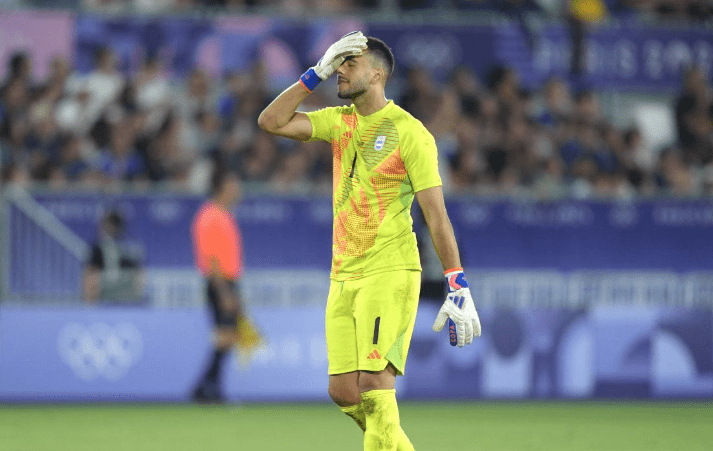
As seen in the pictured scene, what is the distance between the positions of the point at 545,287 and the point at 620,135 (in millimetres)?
3779

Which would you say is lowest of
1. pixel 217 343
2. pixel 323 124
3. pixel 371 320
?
pixel 217 343

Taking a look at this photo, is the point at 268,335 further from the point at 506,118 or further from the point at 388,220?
the point at 388,220

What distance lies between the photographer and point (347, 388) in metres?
6.47

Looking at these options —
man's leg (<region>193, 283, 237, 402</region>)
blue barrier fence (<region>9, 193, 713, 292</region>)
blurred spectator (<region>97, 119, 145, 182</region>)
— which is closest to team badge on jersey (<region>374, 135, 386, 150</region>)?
man's leg (<region>193, 283, 237, 402</region>)

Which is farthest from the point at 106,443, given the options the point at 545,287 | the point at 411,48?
the point at 411,48

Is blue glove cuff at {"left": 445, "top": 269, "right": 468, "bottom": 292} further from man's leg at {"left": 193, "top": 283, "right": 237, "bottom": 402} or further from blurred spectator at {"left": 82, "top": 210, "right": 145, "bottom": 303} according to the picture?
blurred spectator at {"left": 82, "top": 210, "right": 145, "bottom": 303}

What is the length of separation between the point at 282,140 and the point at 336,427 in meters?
5.94

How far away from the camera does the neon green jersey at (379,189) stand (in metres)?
6.42

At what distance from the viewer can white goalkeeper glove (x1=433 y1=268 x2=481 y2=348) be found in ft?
20.4

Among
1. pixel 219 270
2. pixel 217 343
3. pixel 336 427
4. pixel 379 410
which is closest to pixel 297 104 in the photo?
pixel 379 410

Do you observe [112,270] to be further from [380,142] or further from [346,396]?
[380,142]

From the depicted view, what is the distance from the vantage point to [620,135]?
17312 millimetres

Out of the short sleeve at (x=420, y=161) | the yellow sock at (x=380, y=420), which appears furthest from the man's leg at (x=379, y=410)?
the short sleeve at (x=420, y=161)

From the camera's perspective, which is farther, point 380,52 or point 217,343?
point 217,343
